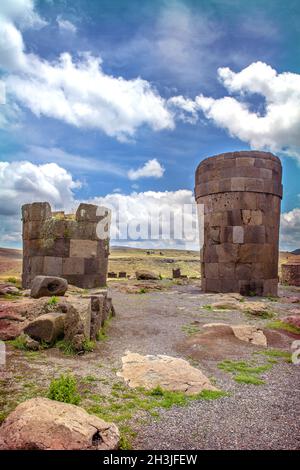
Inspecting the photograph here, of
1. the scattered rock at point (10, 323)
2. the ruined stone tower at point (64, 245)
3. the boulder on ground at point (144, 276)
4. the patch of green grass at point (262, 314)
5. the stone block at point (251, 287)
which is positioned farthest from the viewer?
the boulder on ground at point (144, 276)

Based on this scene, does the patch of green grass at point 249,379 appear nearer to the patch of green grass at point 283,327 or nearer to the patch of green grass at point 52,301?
the patch of green grass at point 283,327

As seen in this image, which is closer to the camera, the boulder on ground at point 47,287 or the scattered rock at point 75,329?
the scattered rock at point 75,329

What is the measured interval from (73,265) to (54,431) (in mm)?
12235

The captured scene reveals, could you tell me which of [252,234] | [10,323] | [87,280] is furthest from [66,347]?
[252,234]

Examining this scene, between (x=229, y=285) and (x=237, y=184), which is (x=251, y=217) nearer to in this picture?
(x=237, y=184)

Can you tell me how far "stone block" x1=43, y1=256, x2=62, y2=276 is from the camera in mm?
14688

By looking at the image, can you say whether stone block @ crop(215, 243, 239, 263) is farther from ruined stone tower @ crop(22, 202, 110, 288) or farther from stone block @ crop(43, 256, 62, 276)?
stone block @ crop(43, 256, 62, 276)

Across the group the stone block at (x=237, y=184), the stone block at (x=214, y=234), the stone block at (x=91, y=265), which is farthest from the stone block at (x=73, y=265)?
the stone block at (x=237, y=184)

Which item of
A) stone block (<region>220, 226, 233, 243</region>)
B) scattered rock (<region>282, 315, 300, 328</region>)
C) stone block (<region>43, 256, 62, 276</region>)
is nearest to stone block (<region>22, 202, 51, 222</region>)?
stone block (<region>43, 256, 62, 276</region>)

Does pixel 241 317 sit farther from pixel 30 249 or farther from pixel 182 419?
pixel 30 249

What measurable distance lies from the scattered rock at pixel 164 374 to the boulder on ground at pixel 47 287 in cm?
431

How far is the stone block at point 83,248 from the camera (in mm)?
14992

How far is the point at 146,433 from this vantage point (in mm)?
3402

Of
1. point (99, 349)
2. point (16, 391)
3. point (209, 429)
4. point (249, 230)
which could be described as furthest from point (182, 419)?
point (249, 230)
